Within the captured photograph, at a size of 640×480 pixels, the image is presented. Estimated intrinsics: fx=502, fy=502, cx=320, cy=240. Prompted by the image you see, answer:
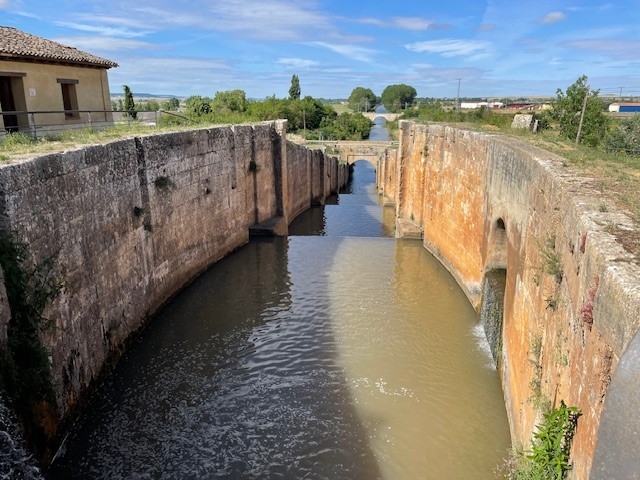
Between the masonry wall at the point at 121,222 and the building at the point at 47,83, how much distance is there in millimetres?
2587

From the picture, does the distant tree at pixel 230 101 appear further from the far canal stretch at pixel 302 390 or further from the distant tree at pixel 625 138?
the far canal stretch at pixel 302 390

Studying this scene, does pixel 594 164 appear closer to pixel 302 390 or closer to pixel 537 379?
pixel 537 379

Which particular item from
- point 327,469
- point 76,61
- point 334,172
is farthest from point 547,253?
point 334,172

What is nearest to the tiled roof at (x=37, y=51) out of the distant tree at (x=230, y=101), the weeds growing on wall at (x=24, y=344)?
the weeds growing on wall at (x=24, y=344)

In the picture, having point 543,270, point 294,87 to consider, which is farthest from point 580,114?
point 294,87

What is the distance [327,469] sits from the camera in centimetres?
623

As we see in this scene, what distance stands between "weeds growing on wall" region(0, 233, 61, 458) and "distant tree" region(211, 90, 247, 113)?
44808mm

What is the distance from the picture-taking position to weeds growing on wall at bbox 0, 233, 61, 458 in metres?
5.12

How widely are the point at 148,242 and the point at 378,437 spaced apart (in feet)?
19.4

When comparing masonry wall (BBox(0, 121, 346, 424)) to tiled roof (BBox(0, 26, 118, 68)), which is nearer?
masonry wall (BBox(0, 121, 346, 424))

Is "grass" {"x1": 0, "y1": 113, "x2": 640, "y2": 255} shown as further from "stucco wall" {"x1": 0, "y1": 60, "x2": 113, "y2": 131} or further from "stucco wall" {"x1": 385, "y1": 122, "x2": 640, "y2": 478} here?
"stucco wall" {"x1": 0, "y1": 60, "x2": 113, "y2": 131}

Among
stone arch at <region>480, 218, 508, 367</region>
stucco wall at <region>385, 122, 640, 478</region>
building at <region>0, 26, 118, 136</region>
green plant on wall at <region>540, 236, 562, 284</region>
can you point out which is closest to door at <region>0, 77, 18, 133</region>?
building at <region>0, 26, 118, 136</region>

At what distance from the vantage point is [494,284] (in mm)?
9523

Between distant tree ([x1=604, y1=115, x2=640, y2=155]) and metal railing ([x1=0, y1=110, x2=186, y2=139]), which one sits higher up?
metal railing ([x1=0, y1=110, x2=186, y2=139])
